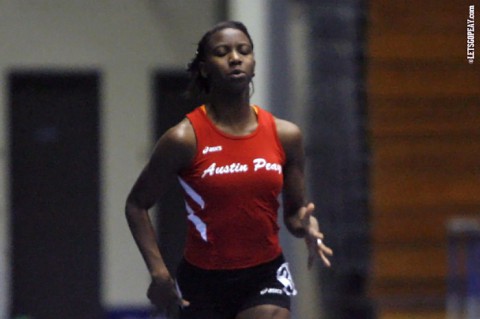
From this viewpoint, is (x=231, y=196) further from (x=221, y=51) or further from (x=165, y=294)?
(x=221, y=51)

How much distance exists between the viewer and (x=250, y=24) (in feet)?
24.2

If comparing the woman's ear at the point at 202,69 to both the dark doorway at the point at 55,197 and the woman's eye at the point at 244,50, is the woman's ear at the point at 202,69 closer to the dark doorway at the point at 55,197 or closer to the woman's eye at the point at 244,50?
the woman's eye at the point at 244,50

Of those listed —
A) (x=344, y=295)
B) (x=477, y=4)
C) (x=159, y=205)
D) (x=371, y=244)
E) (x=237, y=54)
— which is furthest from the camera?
(x=159, y=205)

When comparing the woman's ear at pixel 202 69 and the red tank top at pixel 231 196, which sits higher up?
the woman's ear at pixel 202 69

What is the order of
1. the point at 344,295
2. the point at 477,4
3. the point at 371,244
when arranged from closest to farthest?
the point at 477,4 → the point at 344,295 → the point at 371,244

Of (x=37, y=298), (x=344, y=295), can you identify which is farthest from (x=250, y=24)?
(x=37, y=298)

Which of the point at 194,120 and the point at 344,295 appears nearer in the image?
the point at 194,120

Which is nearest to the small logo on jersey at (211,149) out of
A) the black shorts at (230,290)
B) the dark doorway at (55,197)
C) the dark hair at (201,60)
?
the dark hair at (201,60)

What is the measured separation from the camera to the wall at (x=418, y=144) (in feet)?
29.0

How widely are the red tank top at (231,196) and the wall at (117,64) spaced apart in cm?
573

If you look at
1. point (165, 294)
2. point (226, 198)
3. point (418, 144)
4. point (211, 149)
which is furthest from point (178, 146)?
point (418, 144)

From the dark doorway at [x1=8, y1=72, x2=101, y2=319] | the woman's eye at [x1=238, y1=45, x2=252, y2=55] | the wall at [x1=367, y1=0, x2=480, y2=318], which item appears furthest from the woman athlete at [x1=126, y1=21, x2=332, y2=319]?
the dark doorway at [x1=8, y1=72, x2=101, y2=319]

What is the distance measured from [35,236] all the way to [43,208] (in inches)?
10.1

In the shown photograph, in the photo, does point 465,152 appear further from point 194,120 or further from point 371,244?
point 194,120
